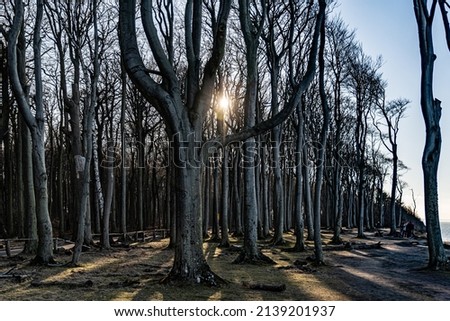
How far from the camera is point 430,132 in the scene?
1402cm

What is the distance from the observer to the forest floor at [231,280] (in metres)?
9.15

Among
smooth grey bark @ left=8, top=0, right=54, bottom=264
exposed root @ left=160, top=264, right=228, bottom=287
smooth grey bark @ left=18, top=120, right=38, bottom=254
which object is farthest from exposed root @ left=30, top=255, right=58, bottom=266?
exposed root @ left=160, top=264, right=228, bottom=287

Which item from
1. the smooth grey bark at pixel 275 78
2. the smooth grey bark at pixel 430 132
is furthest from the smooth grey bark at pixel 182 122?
the smooth grey bark at pixel 275 78

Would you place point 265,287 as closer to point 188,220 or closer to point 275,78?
point 188,220

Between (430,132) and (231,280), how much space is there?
281 inches

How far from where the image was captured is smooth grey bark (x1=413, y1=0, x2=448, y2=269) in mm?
13539

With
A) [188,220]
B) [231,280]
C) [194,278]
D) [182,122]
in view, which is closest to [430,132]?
[231,280]

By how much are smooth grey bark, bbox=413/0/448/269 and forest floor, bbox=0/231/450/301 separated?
2.81ft

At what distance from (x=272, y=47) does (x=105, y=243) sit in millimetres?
9879

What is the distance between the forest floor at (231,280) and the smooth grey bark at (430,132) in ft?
2.81

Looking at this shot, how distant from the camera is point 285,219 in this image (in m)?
36.2

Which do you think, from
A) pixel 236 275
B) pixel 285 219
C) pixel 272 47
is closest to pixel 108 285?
pixel 236 275

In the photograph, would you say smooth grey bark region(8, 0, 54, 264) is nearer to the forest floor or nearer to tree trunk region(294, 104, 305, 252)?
the forest floor
